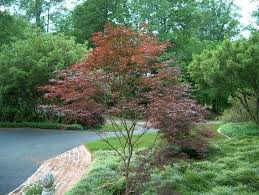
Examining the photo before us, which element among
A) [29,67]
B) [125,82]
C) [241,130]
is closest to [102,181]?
[125,82]

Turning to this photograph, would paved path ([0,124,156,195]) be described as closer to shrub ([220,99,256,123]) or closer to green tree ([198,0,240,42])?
shrub ([220,99,256,123])

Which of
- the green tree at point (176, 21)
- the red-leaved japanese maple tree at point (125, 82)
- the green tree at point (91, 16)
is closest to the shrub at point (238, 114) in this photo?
the green tree at point (176, 21)

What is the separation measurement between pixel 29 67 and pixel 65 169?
11125 mm

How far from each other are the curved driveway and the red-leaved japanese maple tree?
8.99 ft

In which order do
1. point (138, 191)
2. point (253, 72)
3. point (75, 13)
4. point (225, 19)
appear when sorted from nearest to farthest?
point (138, 191) < point (253, 72) < point (75, 13) < point (225, 19)

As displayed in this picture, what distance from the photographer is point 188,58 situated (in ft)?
108

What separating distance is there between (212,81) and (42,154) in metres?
7.36

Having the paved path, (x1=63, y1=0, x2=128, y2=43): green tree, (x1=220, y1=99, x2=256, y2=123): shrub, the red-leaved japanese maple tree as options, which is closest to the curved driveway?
the paved path

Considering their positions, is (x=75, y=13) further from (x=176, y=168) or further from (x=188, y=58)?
(x=176, y=168)

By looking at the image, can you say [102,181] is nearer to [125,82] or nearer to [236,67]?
[125,82]

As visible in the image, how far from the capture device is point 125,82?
645 cm

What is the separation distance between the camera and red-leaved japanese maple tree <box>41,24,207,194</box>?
6152mm

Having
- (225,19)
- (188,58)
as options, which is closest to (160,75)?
(188,58)

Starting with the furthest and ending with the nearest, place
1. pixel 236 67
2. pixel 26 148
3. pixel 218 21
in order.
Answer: pixel 218 21 < pixel 236 67 < pixel 26 148
